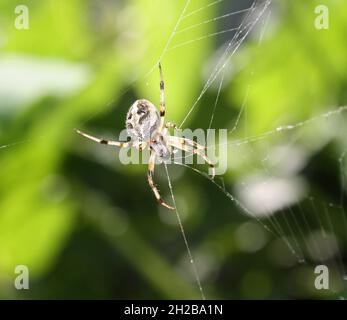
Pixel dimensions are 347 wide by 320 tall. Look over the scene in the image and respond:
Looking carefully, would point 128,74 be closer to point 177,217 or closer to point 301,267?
point 177,217

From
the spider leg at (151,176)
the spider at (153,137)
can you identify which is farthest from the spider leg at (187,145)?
the spider leg at (151,176)

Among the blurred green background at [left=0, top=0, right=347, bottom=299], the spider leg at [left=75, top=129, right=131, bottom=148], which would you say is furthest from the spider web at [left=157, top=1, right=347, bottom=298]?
the spider leg at [left=75, top=129, right=131, bottom=148]

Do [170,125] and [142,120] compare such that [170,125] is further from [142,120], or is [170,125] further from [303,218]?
[303,218]

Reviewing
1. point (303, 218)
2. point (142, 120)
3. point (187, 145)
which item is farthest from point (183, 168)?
point (303, 218)

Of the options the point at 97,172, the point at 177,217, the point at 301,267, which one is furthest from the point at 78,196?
the point at 301,267

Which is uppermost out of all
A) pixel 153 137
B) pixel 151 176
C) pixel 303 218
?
pixel 153 137

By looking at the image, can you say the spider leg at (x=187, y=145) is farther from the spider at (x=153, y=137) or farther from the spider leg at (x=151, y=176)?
the spider leg at (x=151, y=176)

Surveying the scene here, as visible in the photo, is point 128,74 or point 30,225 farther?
point 30,225

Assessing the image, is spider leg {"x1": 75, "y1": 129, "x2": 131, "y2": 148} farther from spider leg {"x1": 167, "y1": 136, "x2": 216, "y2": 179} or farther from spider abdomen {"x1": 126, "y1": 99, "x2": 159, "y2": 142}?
spider leg {"x1": 167, "y1": 136, "x2": 216, "y2": 179}
